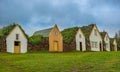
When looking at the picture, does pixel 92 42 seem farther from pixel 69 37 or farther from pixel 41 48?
pixel 41 48

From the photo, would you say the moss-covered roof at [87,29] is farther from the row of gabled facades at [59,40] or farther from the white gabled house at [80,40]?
the white gabled house at [80,40]

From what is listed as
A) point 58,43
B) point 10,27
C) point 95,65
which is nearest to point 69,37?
point 58,43

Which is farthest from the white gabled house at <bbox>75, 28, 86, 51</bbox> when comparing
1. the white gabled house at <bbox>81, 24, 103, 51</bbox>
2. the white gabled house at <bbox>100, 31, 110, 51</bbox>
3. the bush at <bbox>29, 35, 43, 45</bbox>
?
the bush at <bbox>29, 35, 43, 45</bbox>

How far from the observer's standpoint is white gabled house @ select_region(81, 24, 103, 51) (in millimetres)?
85762

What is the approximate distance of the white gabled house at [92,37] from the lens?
8576 cm

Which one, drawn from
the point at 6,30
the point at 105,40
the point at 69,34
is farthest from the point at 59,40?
the point at 105,40

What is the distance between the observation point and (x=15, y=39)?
6656 centimetres

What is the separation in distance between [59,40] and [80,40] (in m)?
9.33

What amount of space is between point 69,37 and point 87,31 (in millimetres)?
9158

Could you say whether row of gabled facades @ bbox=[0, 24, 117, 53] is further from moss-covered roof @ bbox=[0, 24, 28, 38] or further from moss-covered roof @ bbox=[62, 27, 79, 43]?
moss-covered roof @ bbox=[62, 27, 79, 43]

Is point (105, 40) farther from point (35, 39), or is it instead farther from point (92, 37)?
point (35, 39)

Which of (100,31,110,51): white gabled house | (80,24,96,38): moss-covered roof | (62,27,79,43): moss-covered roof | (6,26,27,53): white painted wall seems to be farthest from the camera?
(100,31,110,51): white gabled house

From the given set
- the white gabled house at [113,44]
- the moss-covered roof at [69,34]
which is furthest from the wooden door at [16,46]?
the white gabled house at [113,44]

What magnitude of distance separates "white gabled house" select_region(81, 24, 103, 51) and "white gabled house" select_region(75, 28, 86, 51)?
1.83 metres
